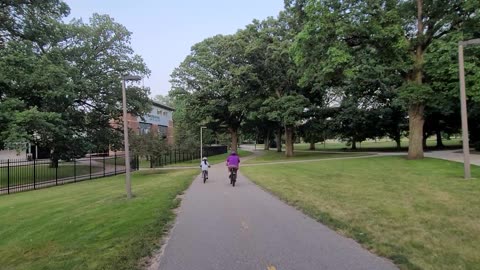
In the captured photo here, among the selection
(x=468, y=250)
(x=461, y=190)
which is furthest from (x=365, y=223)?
(x=461, y=190)

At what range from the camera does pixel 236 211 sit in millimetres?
11016

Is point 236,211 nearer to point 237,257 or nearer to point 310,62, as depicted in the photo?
point 237,257

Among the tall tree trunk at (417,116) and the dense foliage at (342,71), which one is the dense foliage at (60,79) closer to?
the dense foliage at (342,71)

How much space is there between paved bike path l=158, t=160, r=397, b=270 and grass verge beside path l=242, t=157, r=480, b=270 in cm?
44

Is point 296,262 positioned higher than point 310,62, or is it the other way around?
point 310,62

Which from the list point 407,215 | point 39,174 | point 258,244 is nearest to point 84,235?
point 258,244

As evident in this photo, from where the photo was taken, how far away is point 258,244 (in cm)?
709

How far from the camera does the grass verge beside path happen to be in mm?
6066

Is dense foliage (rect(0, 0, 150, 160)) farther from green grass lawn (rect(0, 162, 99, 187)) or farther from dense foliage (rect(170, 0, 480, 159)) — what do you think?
dense foliage (rect(170, 0, 480, 159))

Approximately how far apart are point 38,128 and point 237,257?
2502cm

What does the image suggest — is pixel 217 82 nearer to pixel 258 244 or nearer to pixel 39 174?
pixel 39 174

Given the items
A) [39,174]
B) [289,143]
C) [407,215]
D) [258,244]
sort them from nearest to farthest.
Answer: [258,244] → [407,215] → [39,174] → [289,143]

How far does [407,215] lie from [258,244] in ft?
12.8

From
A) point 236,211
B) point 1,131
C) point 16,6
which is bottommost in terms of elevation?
point 236,211
